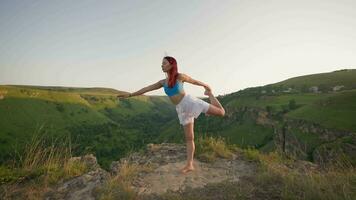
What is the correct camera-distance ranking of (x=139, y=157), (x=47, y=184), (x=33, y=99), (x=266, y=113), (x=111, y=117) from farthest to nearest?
(x=111, y=117)
(x=33, y=99)
(x=266, y=113)
(x=139, y=157)
(x=47, y=184)

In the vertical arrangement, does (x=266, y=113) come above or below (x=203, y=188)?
below

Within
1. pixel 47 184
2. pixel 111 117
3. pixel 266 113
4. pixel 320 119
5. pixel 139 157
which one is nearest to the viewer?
pixel 47 184

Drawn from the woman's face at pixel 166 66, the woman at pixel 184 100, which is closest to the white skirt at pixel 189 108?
the woman at pixel 184 100

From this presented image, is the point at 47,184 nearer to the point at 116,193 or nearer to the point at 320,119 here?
the point at 116,193

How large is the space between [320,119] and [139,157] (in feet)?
225

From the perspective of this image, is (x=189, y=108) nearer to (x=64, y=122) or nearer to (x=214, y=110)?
(x=214, y=110)

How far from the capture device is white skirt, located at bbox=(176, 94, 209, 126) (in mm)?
6398

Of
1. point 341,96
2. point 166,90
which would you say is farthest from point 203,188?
point 341,96

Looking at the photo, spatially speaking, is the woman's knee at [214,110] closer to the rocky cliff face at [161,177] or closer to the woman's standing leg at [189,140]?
the woman's standing leg at [189,140]

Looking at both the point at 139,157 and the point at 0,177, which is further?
the point at 139,157

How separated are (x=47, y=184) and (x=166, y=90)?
Answer: 3.34m

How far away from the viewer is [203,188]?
5.25 m

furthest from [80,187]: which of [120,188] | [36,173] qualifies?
[36,173]

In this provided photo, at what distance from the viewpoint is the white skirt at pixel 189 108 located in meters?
6.40
